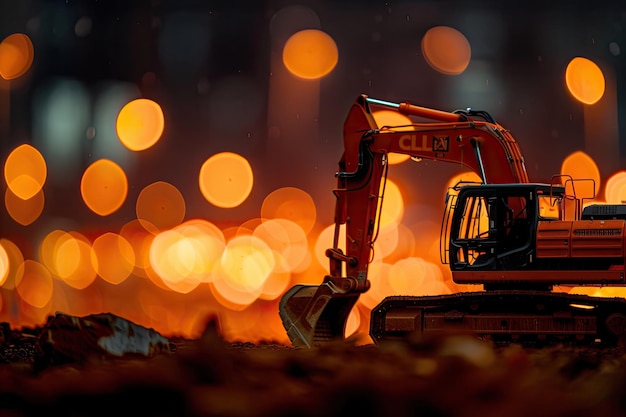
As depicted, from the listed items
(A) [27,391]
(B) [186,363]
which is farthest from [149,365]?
(A) [27,391]

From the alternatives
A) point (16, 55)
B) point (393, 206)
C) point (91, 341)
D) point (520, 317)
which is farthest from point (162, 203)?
point (91, 341)

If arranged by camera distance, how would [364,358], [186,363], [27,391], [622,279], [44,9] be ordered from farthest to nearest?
1. [44,9]
2. [622,279]
3. [364,358]
4. [186,363]
5. [27,391]

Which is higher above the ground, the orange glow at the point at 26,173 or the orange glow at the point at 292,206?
the orange glow at the point at 26,173

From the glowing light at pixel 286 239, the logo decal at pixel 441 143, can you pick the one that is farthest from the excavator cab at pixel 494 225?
the glowing light at pixel 286 239

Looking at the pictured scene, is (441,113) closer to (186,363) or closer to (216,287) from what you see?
(186,363)

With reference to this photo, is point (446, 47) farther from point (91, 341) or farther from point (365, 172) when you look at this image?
point (91, 341)

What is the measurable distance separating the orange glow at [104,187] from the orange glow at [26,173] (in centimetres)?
83

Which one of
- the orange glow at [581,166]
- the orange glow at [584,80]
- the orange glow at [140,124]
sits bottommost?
the orange glow at [581,166]

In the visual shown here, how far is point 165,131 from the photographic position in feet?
71.6

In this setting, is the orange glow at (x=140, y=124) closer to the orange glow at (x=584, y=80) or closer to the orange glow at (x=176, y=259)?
the orange glow at (x=176, y=259)

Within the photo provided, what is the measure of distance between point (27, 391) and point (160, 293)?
18.3 metres

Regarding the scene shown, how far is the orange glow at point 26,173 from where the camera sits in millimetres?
21141

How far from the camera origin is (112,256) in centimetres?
2211

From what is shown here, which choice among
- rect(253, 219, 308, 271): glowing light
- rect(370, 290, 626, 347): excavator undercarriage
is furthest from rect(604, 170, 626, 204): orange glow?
rect(370, 290, 626, 347): excavator undercarriage
